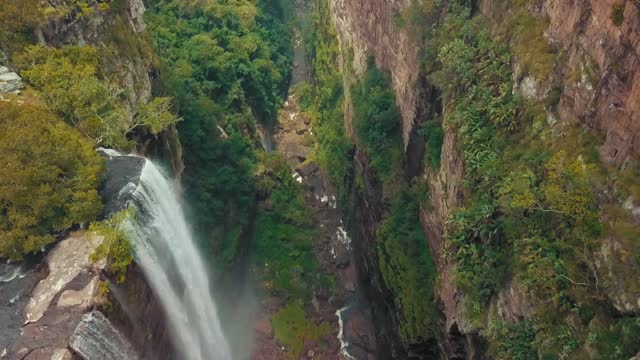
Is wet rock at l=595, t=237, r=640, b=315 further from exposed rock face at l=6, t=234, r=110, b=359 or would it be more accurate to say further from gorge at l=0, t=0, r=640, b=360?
exposed rock face at l=6, t=234, r=110, b=359

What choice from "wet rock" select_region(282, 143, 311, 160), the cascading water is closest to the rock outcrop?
the cascading water

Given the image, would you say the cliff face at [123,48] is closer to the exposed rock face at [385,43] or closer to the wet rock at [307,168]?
the exposed rock face at [385,43]

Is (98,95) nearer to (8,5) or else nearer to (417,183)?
(8,5)

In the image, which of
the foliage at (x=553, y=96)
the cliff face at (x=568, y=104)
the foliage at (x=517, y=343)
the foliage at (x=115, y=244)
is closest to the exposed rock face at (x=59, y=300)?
the foliage at (x=115, y=244)

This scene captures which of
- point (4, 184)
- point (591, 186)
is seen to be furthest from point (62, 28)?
point (591, 186)

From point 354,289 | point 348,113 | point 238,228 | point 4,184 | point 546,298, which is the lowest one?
point 354,289
